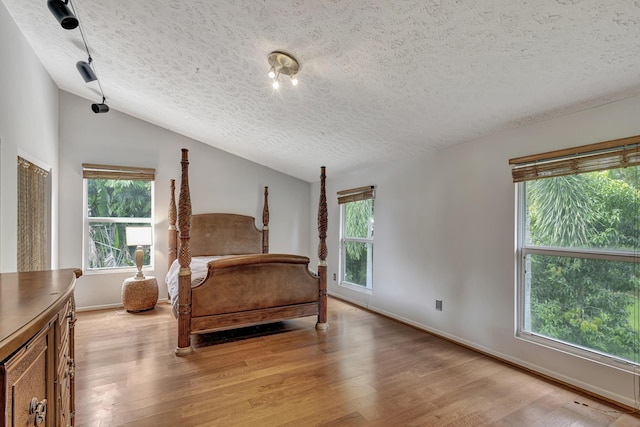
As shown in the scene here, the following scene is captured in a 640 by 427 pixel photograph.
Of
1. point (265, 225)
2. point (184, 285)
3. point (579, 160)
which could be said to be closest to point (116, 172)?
point (265, 225)

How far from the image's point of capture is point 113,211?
459 centimetres

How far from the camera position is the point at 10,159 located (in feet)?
8.66

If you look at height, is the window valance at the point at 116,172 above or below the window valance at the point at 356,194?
above

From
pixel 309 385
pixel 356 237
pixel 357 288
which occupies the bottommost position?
pixel 309 385

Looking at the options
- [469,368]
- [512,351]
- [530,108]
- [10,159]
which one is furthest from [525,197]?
[10,159]

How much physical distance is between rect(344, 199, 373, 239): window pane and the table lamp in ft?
10.0

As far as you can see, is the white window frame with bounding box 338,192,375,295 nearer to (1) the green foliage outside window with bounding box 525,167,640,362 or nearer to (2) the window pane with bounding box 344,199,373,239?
(2) the window pane with bounding box 344,199,373,239

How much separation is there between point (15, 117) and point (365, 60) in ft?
10.4

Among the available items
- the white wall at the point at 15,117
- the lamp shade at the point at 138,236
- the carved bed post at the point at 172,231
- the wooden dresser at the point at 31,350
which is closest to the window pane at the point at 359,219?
the carved bed post at the point at 172,231

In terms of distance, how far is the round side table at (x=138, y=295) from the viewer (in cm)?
422

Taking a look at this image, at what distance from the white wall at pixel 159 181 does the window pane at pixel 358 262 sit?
1.22m

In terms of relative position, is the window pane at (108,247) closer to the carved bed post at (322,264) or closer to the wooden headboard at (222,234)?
the wooden headboard at (222,234)

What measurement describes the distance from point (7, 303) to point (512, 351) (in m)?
3.40

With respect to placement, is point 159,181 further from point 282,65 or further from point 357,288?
point 357,288
